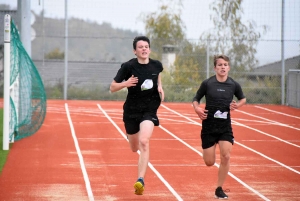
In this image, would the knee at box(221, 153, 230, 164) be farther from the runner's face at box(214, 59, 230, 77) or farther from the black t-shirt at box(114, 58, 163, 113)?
the black t-shirt at box(114, 58, 163, 113)

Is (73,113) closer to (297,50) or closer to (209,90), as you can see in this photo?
(297,50)

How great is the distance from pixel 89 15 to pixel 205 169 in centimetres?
1536


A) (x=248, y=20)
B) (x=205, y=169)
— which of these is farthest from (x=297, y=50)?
(x=205, y=169)

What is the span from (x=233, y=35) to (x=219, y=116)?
67.1 feet

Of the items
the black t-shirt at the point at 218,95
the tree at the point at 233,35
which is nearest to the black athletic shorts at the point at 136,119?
the black t-shirt at the point at 218,95

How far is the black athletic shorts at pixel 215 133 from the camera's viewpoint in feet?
30.3

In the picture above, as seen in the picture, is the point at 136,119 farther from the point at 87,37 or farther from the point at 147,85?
the point at 87,37

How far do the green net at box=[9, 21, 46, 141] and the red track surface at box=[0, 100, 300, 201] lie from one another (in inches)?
12.5

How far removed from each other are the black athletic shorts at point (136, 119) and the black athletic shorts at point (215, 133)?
697mm

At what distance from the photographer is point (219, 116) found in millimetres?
9234

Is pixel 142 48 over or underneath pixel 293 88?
over

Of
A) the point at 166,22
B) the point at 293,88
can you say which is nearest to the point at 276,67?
the point at 293,88

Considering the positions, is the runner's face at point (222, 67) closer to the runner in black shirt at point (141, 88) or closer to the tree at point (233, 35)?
the runner in black shirt at point (141, 88)

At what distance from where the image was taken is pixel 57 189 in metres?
10.1
